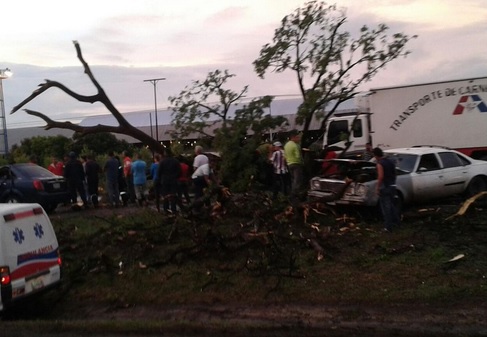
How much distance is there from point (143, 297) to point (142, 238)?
215 cm

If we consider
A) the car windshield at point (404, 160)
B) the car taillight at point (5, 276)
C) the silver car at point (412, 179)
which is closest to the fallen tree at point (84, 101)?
the silver car at point (412, 179)

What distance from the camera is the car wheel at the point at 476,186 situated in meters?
13.9

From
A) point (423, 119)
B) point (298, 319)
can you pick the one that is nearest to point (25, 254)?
point (298, 319)

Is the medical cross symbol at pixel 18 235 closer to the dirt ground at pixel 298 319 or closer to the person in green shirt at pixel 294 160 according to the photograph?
the dirt ground at pixel 298 319

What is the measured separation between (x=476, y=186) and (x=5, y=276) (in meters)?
11.2

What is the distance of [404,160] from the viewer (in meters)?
13.3

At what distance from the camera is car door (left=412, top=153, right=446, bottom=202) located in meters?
12.9

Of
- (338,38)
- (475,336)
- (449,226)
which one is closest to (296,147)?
(338,38)

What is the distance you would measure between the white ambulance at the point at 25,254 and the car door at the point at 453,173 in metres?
9.12

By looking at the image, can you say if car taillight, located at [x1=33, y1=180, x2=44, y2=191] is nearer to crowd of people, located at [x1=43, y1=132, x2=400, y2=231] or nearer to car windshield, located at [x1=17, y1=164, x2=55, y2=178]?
car windshield, located at [x1=17, y1=164, x2=55, y2=178]

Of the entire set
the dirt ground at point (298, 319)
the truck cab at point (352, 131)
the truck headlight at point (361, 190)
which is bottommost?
the dirt ground at point (298, 319)

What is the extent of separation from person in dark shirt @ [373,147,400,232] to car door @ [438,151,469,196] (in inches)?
117

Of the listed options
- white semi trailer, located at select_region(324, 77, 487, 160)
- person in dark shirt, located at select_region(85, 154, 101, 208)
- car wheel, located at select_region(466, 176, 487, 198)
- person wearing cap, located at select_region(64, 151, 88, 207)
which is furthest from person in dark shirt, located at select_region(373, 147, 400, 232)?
person wearing cap, located at select_region(64, 151, 88, 207)

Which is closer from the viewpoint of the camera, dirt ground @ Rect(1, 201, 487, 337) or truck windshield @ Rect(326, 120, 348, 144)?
dirt ground @ Rect(1, 201, 487, 337)
